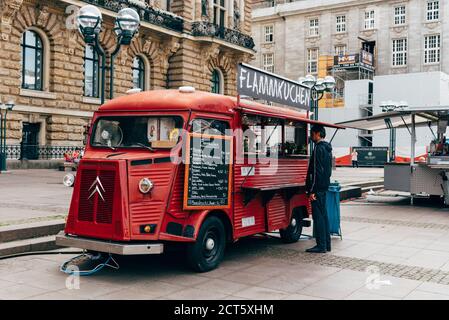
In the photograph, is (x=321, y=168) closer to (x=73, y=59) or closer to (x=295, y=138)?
(x=295, y=138)

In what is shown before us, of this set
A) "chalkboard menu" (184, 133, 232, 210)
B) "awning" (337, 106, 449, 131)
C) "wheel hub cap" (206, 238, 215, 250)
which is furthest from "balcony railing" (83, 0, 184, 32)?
"wheel hub cap" (206, 238, 215, 250)

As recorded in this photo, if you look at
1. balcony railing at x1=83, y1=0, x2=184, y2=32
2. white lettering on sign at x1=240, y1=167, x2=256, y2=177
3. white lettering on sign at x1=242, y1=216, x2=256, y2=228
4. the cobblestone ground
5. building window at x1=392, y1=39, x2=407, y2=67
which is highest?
building window at x1=392, y1=39, x2=407, y2=67

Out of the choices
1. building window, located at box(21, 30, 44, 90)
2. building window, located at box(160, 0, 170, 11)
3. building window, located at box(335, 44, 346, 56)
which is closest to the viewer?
building window, located at box(21, 30, 44, 90)

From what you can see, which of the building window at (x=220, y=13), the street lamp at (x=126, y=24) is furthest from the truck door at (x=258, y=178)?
the building window at (x=220, y=13)

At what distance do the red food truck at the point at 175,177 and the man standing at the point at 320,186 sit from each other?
0.49m

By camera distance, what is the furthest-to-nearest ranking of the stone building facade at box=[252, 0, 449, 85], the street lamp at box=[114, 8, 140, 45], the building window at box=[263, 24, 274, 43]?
the building window at box=[263, 24, 274, 43] < the stone building facade at box=[252, 0, 449, 85] < the street lamp at box=[114, 8, 140, 45]

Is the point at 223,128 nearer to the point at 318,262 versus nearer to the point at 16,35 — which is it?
the point at 318,262

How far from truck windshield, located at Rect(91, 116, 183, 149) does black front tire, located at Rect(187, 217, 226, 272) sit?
125cm

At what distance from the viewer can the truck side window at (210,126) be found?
7.50 metres

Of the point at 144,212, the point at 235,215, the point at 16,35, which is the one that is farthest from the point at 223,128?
the point at 16,35

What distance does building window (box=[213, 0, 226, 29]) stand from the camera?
1533 inches

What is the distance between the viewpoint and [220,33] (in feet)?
123

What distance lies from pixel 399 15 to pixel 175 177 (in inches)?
2208

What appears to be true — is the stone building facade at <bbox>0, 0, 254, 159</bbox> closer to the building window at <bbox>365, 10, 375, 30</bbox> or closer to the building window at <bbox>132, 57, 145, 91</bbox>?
the building window at <bbox>132, 57, 145, 91</bbox>
